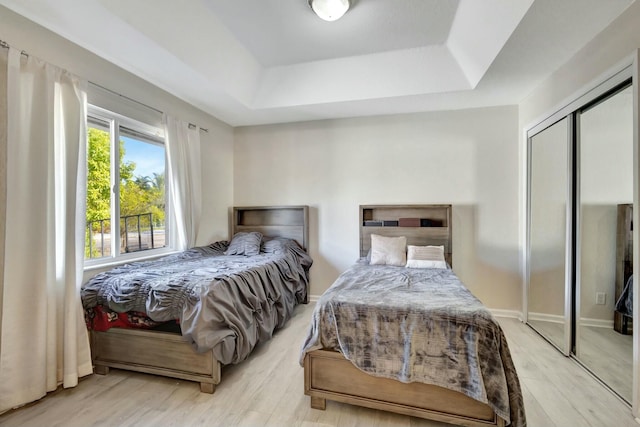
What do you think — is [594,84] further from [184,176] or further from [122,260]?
[122,260]

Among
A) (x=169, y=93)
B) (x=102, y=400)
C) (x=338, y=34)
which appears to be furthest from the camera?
(x=169, y=93)

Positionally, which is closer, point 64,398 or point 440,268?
point 64,398

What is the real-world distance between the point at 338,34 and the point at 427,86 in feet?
3.29

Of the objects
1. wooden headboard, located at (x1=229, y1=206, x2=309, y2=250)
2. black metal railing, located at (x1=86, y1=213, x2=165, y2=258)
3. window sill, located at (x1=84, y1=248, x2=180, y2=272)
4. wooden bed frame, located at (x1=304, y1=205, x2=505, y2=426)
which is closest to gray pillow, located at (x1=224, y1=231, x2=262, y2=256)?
wooden headboard, located at (x1=229, y1=206, x2=309, y2=250)

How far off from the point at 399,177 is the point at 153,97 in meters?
2.80

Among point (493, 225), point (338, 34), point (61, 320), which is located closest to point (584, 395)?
point (493, 225)

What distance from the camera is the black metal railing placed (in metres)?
2.33

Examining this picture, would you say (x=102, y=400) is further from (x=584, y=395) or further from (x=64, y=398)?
(x=584, y=395)

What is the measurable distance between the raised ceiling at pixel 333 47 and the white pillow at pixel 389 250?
1509 millimetres

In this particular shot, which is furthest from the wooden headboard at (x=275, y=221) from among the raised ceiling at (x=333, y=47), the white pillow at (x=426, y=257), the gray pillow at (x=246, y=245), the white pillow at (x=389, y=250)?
the white pillow at (x=426, y=257)

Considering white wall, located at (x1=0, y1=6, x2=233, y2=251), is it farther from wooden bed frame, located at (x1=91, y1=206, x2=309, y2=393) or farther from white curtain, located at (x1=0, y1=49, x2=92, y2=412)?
wooden bed frame, located at (x1=91, y1=206, x2=309, y2=393)

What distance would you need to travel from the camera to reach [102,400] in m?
1.77

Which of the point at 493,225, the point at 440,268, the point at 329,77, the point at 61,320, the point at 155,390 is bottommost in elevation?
the point at 155,390

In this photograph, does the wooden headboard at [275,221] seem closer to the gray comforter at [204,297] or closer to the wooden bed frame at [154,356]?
the gray comforter at [204,297]
